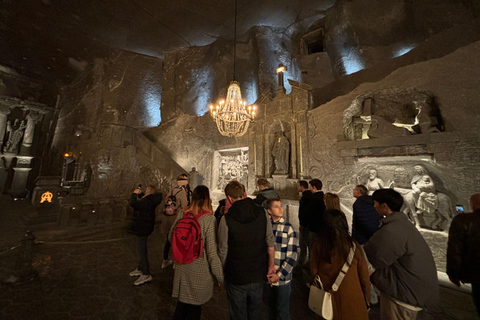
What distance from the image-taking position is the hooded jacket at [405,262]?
1.50 meters

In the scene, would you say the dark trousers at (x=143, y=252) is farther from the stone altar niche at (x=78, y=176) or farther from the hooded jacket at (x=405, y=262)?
the stone altar niche at (x=78, y=176)

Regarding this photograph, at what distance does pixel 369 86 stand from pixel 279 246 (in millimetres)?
5338

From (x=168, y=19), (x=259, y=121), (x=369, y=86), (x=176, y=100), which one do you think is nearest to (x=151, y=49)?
(x=168, y=19)

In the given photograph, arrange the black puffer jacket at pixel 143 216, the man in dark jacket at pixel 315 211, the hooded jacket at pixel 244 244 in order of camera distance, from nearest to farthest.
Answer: the hooded jacket at pixel 244 244, the black puffer jacket at pixel 143 216, the man in dark jacket at pixel 315 211

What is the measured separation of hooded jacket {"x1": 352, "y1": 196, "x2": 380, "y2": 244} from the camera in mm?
2506

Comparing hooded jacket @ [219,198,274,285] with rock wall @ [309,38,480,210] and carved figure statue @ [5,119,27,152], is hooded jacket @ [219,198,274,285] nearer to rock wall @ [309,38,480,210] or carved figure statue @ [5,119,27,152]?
rock wall @ [309,38,480,210]

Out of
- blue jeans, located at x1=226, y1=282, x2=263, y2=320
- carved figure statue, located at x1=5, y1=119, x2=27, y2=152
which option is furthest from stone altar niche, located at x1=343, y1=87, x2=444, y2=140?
carved figure statue, located at x1=5, y1=119, x2=27, y2=152

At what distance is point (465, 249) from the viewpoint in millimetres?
1816

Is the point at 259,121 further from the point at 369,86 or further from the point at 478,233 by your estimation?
the point at 478,233

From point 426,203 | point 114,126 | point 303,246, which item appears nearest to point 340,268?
point 303,246

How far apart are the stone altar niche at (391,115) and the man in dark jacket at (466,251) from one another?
10.4 feet

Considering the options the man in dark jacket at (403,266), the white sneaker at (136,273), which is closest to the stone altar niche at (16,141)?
the white sneaker at (136,273)

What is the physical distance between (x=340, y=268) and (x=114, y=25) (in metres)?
15.2

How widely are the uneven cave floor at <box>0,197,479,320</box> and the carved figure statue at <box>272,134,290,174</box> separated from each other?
3.48m
